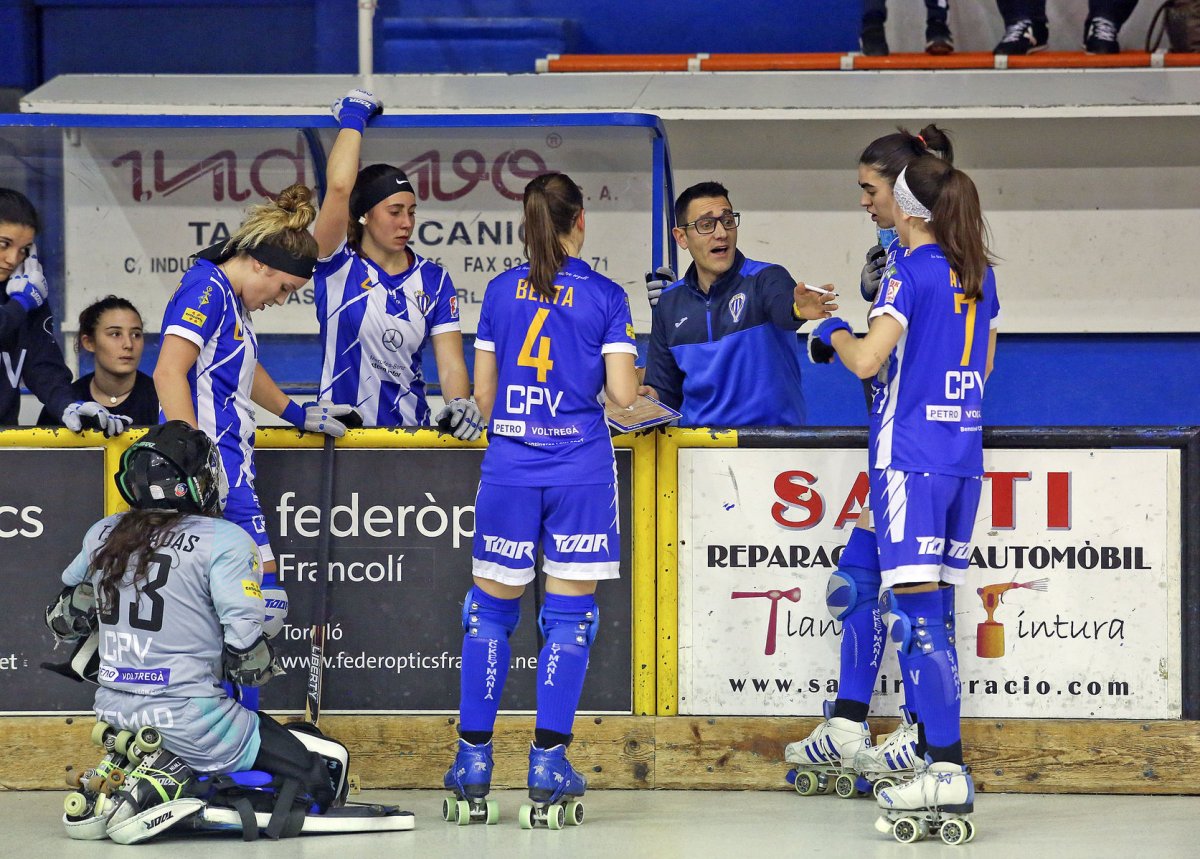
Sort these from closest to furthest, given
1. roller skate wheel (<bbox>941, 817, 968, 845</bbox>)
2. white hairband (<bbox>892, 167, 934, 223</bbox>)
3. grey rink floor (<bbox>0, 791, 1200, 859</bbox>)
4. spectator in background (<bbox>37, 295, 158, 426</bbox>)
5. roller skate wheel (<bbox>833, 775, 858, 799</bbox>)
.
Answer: grey rink floor (<bbox>0, 791, 1200, 859</bbox>) < roller skate wheel (<bbox>941, 817, 968, 845</bbox>) < white hairband (<bbox>892, 167, 934, 223</bbox>) < roller skate wheel (<bbox>833, 775, 858, 799</bbox>) < spectator in background (<bbox>37, 295, 158, 426</bbox>)

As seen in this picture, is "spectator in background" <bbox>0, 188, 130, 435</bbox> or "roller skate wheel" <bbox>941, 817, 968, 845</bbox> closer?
"roller skate wheel" <bbox>941, 817, 968, 845</bbox>

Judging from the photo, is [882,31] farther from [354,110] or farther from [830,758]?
[830,758]

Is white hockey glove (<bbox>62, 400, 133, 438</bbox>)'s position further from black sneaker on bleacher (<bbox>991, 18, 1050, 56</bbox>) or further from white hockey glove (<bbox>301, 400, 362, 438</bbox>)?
black sneaker on bleacher (<bbox>991, 18, 1050, 56</bbox>)

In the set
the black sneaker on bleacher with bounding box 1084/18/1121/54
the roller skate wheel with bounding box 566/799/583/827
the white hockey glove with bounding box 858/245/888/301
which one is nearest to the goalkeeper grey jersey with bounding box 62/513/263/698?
the roller skate wheel with bounding box 566/799/583/827

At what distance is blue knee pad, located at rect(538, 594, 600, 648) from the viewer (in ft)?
14.8

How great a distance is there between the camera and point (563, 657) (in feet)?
14.7

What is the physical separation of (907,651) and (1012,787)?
2.95 ft

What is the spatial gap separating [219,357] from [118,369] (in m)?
1.40

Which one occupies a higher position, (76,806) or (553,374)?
(553,374)

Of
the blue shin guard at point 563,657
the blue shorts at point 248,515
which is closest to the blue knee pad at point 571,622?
the blue shin guard at point 563,657

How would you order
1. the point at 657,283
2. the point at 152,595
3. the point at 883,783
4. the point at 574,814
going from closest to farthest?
the point at 152,595, the point at 574,814, the point at 883,783, the point at 657,283

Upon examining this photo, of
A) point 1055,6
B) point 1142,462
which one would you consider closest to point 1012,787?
point 1142,462

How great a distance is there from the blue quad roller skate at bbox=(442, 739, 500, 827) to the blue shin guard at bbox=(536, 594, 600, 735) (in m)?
0.20

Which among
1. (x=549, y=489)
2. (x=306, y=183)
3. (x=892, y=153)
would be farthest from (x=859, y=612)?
(x=306, y=183)
